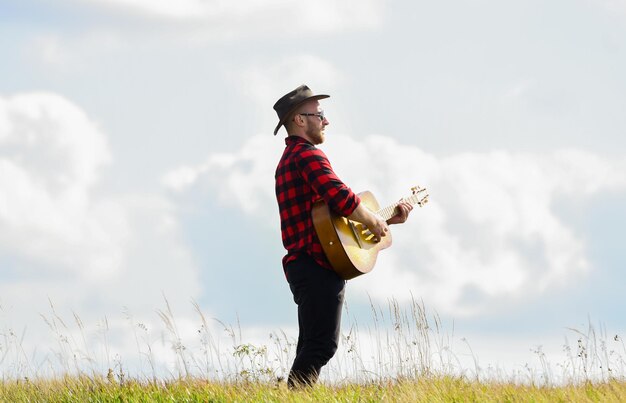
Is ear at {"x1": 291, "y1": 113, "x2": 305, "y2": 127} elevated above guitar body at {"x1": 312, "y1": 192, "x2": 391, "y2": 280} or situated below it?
above

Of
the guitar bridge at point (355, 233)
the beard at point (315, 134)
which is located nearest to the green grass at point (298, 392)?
the guitar bridge at point (355, 233)

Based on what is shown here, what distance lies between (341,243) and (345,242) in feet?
0.36

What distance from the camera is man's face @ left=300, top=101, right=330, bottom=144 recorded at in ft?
21.3

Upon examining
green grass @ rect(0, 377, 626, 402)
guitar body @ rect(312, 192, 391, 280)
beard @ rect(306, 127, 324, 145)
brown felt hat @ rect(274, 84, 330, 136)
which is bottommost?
green grass @ rect(0, 377, 626, 402)

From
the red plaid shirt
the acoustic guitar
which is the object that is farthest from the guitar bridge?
the red plaid shirt

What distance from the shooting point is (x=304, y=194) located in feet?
20.5

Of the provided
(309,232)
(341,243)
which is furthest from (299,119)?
(341,243)

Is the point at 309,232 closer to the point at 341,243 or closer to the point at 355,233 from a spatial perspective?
the point at 341,243

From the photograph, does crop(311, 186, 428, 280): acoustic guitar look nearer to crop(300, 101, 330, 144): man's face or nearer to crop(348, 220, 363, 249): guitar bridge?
crop(348, 220, 363, 249): guitar bridge

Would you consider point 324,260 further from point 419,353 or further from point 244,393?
point 419,353

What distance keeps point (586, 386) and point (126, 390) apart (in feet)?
12.0

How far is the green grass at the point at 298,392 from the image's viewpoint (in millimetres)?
6090

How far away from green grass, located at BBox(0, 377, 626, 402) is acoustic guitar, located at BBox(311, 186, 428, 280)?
2.89 ft

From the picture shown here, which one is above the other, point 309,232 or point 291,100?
point 291,100
